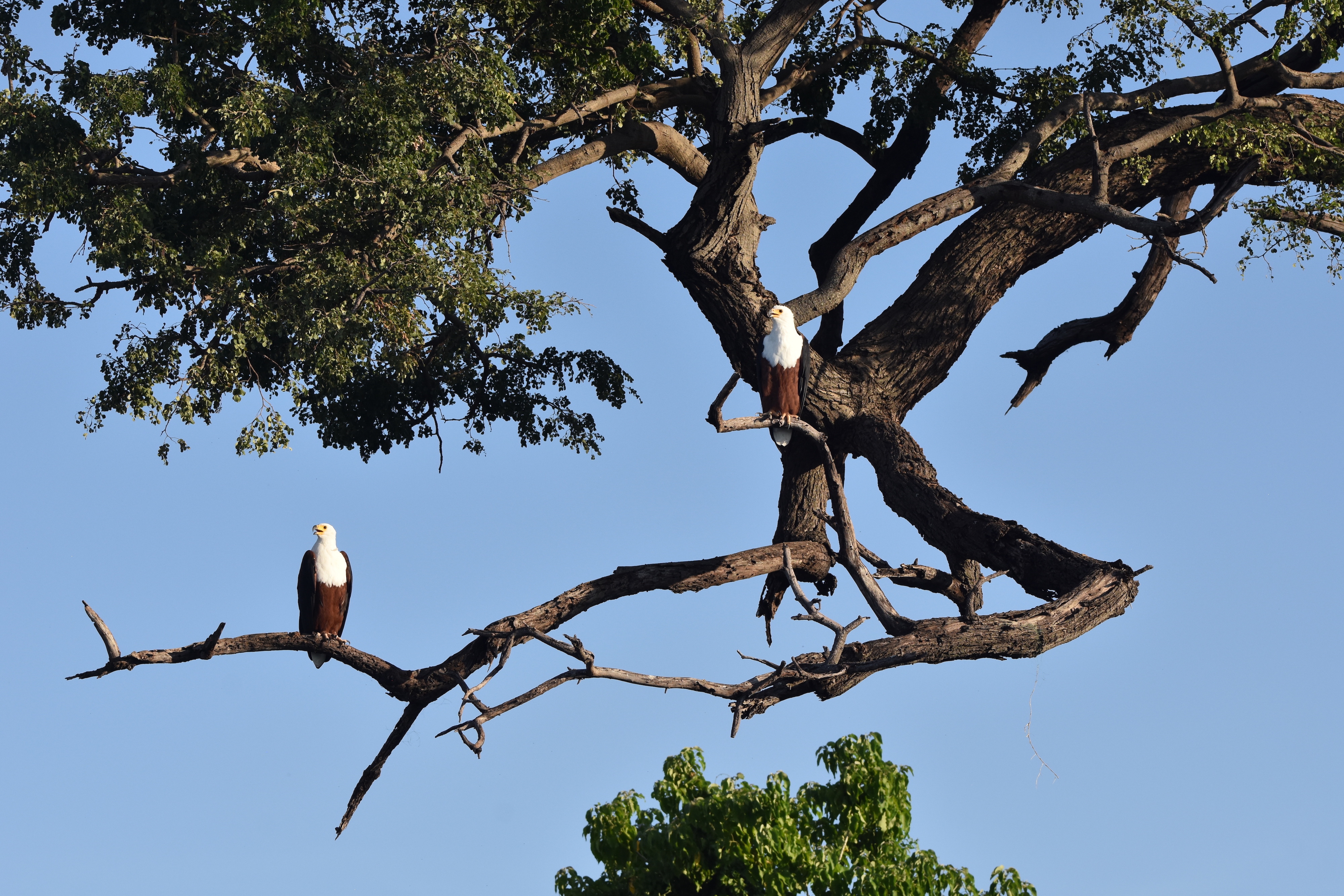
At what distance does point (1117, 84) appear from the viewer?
12109mm

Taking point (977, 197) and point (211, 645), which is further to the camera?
point (977, 197)

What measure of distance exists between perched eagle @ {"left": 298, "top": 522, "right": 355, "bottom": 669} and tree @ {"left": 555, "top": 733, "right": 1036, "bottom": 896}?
10.8ft

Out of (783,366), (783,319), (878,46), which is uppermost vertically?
(878,46)

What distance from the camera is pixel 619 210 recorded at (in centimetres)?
1195

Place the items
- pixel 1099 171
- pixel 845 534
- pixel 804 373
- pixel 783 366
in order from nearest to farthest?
pixel 845 534 → pixel 783 366 → pixel 1099 171 → pixel 804 373

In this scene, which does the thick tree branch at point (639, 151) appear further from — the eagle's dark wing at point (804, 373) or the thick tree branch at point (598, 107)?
the eagle's dark wing at point (804, 373)

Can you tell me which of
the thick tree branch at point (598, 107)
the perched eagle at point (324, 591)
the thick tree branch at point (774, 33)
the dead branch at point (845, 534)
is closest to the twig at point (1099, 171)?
the thick tree branch at point (774, 33)

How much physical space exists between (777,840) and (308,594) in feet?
15.7

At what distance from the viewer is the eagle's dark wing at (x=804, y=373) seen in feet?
34.8

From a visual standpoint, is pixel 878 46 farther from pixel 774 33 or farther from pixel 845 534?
pixel 845 534

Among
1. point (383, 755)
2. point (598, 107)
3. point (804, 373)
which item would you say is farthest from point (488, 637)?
point (598, 107)

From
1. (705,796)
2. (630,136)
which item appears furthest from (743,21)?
(705,796)

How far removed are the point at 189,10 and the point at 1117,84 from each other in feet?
25.9

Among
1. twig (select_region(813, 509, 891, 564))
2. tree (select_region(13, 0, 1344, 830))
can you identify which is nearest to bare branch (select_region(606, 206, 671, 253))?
tree (select_region(13, 0, 1344, 830))
